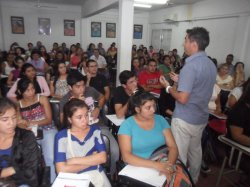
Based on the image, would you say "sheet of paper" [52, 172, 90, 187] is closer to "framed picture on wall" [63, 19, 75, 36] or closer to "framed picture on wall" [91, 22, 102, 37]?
"framed picture on wall" [63, 19, 75, 36]

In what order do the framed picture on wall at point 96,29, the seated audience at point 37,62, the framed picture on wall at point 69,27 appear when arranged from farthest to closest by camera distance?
the framed picture on wall at point 96,29
the framed picture on wall at point 69,27
the seated audience at point 37,62

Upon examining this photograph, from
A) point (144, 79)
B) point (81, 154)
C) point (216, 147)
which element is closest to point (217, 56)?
point (144, 79)

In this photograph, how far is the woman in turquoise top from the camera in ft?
5.96

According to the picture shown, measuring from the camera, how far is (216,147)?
3.17m

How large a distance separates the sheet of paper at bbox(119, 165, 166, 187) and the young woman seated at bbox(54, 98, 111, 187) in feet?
0.75

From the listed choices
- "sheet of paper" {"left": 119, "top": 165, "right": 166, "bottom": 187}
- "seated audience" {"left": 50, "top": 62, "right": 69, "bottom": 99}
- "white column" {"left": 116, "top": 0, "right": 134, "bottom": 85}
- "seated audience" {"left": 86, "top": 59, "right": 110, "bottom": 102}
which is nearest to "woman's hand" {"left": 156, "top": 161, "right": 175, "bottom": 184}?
"sheet of paper" {"left": 119, "top": 165, "right": 166, "bottom": 187}

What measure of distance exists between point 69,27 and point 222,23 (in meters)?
6.98

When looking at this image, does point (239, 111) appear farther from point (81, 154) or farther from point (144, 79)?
point (144, 79)

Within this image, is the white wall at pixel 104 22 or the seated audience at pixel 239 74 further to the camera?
the white wall at pixel 104 22

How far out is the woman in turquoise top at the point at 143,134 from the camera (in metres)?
1.82

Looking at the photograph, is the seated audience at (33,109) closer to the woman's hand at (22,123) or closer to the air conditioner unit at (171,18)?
the woman's hand at (22,123)

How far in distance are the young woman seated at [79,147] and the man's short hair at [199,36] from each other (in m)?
1.16

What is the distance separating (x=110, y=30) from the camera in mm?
11422

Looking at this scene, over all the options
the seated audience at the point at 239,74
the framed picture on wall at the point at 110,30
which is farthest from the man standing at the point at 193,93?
the framed picture on wall at the point at 110,30
